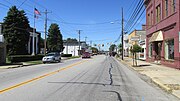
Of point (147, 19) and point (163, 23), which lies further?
point (147, 19)

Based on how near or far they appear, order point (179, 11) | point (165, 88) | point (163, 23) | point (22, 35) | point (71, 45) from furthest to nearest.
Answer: point (71, 45) → point (22, 35) → point (163, 23) → point (179, 11) → point (165, 88)

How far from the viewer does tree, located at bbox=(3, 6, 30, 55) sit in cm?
5141

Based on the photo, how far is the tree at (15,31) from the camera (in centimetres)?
5141

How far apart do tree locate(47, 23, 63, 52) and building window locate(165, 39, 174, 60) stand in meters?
63.7

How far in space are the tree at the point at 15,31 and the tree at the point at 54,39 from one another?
34844mm

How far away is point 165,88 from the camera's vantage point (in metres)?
12.1

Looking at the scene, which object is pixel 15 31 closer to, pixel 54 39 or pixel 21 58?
pixel 21 58

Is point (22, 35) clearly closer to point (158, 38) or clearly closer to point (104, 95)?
point (158, 38)

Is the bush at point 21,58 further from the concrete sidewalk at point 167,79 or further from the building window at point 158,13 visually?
the concrete sidewalk at point 167,79

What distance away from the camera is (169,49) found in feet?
86.3

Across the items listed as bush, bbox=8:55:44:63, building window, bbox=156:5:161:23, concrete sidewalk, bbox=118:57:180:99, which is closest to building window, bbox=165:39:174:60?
concrete sidewalk, bbox=118:57:180:99

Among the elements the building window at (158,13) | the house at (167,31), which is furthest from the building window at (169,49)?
the building window at (158,13)

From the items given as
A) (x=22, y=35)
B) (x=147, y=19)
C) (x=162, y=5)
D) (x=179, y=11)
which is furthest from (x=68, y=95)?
(x=22, y=35)

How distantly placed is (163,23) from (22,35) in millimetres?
32627
